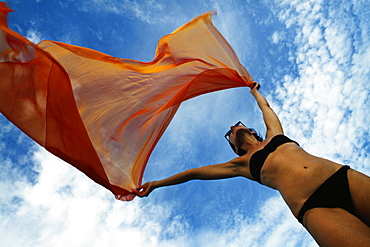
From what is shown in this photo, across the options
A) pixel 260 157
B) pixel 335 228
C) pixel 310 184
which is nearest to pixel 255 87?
pixel 260 157

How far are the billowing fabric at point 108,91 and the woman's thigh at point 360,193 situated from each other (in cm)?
222

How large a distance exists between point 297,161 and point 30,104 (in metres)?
2.98

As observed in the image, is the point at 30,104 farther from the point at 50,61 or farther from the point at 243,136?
the point at 243,136

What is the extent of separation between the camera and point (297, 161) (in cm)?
242

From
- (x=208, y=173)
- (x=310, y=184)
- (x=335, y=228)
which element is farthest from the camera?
(x=208, y=173)

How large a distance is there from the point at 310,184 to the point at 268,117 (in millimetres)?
1416

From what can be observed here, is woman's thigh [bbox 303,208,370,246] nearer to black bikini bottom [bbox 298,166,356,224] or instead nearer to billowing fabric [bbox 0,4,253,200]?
black bikini bottom [bbox 298,166,356,224]

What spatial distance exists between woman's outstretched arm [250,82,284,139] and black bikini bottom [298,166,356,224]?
3.73ft

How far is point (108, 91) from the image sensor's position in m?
3.36

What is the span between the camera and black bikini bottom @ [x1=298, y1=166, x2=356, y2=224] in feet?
6.50

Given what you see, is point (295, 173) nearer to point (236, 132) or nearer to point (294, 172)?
point (294, 172)

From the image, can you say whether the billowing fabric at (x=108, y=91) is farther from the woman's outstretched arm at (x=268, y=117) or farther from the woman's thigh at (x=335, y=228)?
the woman's thigh at (x=335, y=228)

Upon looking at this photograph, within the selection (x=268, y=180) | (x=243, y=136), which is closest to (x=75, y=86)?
(x=243, y=136)

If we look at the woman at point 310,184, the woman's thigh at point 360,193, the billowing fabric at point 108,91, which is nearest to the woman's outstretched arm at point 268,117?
the woman at point 310,184
